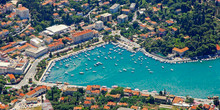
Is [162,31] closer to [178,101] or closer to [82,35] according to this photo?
[82,35]

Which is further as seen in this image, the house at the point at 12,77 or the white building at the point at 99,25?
the white building at the point at 99,25

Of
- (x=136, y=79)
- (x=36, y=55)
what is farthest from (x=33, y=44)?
(x=136, y=79)

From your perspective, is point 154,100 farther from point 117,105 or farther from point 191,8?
point 191,8

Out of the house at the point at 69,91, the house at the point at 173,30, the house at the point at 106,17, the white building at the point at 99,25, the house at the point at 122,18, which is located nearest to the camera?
the house at the point at 69,91

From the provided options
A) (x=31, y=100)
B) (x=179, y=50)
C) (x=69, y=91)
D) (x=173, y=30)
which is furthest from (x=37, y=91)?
(x=173, y=30)

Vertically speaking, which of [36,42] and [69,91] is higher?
[36,42]

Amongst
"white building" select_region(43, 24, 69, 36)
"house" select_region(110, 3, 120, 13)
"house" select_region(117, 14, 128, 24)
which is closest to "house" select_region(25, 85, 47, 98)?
"white building" select_region(43, 24, 69, 36)

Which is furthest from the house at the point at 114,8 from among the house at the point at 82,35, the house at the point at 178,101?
the house at the point at 178,101

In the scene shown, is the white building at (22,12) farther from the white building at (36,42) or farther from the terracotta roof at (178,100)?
the terracotta roof at (178,100)
